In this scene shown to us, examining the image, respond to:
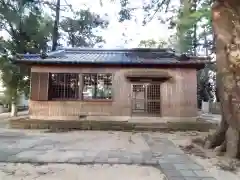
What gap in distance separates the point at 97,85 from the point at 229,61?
25.2 ft

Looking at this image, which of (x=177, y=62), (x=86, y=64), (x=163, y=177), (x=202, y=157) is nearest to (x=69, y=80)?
(x=86, y=64)

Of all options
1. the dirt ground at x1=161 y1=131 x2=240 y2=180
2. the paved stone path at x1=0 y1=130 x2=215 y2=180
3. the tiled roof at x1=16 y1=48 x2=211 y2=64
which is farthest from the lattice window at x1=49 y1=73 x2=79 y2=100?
the dirt ground at x1=161 y1=131 x2=240 y2=180

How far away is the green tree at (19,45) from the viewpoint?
633 inches

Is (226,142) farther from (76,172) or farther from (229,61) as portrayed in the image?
(76,172)

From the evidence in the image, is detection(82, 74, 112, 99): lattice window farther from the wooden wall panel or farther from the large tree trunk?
the large tree trunk

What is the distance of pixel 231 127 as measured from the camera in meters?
5.92

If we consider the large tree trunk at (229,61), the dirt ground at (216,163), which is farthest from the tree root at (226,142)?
the dirt ground at (216,163)

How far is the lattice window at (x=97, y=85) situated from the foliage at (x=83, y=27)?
8612 millimetres

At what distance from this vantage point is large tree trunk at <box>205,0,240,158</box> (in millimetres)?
5588

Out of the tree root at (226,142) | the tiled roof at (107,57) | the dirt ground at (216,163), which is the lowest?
the dirt ground at (216,163)

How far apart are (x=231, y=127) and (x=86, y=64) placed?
306 inches

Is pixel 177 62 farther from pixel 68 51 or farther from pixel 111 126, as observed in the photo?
pixel 68 51

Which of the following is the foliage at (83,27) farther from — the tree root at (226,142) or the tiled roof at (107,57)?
the tree root at (226,142)

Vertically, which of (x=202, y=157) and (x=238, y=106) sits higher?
(x=238, y=106)
